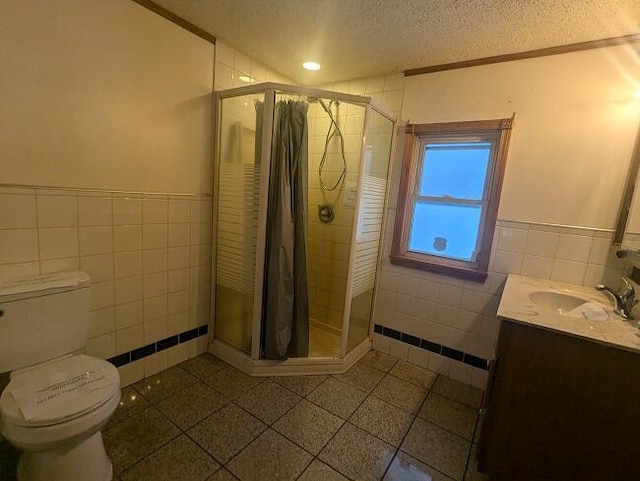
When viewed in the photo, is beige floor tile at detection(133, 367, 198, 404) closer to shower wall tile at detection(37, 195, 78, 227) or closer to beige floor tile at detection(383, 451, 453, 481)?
shower wall tile at detection(37, 195, 78, 227)

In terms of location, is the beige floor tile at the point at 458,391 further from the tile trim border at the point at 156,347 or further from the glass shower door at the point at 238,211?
the tile trim border at the point at 156,347

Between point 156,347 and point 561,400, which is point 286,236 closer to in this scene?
point 156,347

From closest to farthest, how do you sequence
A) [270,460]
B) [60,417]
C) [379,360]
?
[60,417] → [270,460] → [379,360]

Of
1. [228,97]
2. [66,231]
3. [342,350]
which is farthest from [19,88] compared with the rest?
[342,350]

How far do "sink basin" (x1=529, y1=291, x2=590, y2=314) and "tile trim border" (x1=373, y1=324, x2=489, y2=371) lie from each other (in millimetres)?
627

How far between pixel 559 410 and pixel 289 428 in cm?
125

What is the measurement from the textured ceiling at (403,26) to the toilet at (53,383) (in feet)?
5.40

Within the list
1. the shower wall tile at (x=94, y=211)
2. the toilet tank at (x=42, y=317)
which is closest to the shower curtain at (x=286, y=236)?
the shower wall tile at (x=94, y=211)

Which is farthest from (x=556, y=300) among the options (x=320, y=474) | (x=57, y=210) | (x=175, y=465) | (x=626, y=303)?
(x=57, y=210)

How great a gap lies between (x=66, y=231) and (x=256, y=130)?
1187 mm

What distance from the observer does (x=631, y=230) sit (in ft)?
5.27

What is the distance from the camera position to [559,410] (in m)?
1.21

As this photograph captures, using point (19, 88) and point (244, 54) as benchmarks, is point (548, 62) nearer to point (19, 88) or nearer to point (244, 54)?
point (244, 54)

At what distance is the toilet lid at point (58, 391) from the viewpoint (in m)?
1.08
